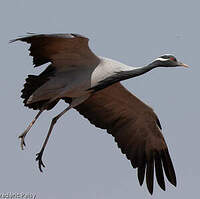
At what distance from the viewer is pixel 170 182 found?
45.5 ft

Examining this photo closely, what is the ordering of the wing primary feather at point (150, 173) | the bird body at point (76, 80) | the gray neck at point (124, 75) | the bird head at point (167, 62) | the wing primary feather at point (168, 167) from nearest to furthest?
1. the gray neck at point (124, 75)
2. the bird body at point (76, 80)
3. the bird head at point (167, 62)
4. the wing primary feather at point (150, 173)
5. the wing primary feather at point (168, 167)

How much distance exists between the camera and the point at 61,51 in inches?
487

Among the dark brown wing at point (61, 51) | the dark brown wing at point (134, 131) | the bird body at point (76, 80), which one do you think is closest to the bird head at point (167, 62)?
the bird body at point (76, 80)

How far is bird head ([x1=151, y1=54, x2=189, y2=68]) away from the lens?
12.4 m

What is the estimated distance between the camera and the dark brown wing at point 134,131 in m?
14.0

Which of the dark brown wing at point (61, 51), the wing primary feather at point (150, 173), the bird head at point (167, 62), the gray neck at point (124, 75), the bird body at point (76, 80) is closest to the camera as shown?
the dark brown wing at point (61, 51)

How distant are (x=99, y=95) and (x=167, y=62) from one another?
2071 mm

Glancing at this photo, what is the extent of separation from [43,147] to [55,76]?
5.16ft

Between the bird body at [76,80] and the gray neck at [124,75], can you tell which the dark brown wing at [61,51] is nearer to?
the bird body at [76,80]

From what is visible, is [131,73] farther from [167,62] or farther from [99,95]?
[99,95]

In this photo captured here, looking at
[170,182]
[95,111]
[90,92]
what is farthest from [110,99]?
[170,182]

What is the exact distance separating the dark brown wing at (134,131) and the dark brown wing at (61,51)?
1548mm

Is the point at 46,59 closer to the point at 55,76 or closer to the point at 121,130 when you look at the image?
the point at 55,76

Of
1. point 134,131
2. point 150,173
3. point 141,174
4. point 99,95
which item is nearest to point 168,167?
point 150,173
